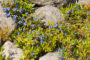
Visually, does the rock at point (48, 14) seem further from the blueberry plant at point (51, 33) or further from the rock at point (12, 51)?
the rock at point (12, 51)

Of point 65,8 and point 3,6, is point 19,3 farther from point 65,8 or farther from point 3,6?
point 65,8

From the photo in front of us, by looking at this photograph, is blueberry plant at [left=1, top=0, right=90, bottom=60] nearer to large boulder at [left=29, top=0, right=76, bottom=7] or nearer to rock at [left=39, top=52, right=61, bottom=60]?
rock at [left=39, top=52, right=61, bottom=60]

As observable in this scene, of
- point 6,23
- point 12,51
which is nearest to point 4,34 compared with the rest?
point 6,23

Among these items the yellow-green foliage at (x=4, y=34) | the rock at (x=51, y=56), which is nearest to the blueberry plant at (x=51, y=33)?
the rock at (x=51, y=56)

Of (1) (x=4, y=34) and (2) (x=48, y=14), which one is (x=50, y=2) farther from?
(1) (x=4, y=34)

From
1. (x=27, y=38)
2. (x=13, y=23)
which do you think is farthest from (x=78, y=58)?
(x=13, y=23)

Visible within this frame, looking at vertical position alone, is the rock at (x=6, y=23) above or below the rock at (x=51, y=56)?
above
